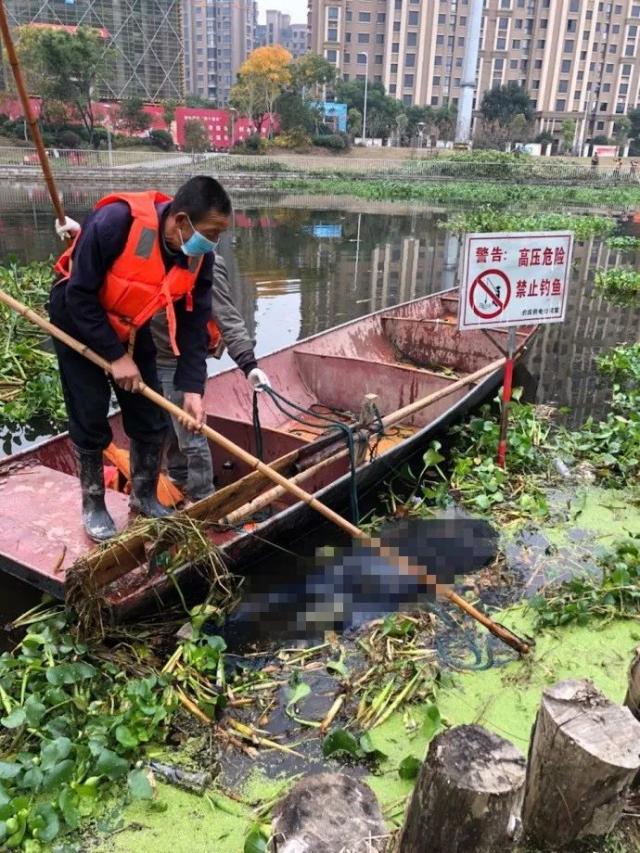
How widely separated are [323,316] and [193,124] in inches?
1636

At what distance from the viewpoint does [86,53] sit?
1537 inches

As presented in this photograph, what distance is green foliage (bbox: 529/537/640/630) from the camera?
12.7 ft

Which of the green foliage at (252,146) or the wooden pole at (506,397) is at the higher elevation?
the green foliage at (252,146)

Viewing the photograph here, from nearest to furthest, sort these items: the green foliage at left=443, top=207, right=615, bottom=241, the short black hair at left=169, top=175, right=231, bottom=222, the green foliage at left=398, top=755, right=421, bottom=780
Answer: the green foliage at left=398, top=755, right=421, bottom=780
the short black hair at left=169, top=175, right=231, bottom=222
the green foliage at left=443, top=207, right=615, bottom=241

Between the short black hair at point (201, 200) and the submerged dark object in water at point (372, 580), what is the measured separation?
94.6 inches

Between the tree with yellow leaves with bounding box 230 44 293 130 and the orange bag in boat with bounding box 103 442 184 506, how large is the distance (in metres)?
54.2

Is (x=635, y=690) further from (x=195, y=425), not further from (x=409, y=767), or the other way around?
(x=195, y=425)

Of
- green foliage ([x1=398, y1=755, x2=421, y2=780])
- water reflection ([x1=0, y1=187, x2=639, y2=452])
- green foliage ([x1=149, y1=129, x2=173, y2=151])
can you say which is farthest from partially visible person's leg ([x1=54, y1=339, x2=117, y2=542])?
green foliage ([x1=149, y1=129, x2=173, y2=151])

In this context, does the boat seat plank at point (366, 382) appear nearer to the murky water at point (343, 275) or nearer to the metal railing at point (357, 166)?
the murky water at point (343, 275)

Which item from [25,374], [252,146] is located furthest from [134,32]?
[25,374]

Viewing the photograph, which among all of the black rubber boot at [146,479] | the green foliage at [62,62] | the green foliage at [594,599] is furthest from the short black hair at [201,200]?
the green foliage at [62,62]

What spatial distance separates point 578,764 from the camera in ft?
6.32

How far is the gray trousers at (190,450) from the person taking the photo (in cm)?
441

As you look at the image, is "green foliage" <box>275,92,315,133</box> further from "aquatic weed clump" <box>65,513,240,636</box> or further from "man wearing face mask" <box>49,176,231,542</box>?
"aquatic weed clump" <box>65,513,240,636</box>
